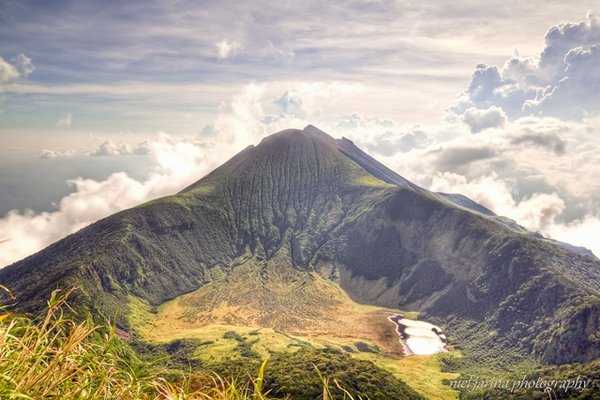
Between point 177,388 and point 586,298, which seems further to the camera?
point 586,298

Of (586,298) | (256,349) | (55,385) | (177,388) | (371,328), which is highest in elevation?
(55,385)

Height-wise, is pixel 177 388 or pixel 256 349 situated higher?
pixel 177 388

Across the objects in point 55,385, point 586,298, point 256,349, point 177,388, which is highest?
point 55,385

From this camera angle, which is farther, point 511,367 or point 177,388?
point 511,367

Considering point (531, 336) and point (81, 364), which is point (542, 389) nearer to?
point (531, 336)

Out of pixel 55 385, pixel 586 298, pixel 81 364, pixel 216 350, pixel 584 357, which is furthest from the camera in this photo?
pixel 586 298

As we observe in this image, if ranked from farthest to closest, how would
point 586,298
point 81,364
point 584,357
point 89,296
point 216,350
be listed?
point 89,296, point 586,298, point 216,350, point 584,357, point 81,364

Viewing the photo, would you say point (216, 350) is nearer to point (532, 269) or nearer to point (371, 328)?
point (371, 328)

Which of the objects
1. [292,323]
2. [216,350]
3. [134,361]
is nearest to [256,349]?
[216,350]

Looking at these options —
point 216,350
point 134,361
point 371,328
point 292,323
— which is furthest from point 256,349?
point 134,361
